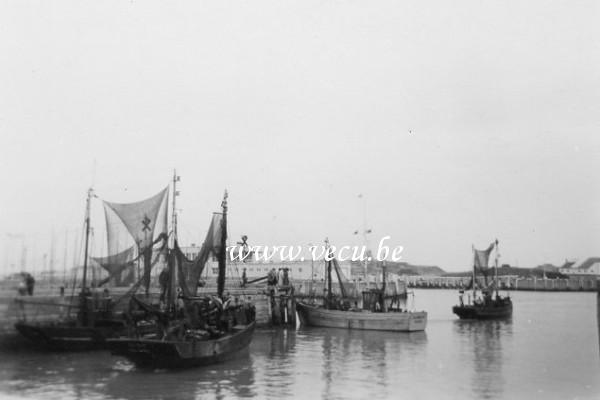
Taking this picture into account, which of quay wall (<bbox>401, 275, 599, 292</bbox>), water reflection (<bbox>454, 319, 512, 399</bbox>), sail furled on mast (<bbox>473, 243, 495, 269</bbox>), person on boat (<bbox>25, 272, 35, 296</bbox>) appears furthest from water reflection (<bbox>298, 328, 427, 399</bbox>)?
quay wall (<bbox>401, 275, 599, 292</bbox>)

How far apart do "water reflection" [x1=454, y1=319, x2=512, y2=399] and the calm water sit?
6cm

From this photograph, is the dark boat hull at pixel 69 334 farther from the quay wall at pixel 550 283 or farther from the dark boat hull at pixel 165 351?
the quay wall at pixel 550 283

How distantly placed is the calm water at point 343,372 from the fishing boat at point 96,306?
106 centimetres

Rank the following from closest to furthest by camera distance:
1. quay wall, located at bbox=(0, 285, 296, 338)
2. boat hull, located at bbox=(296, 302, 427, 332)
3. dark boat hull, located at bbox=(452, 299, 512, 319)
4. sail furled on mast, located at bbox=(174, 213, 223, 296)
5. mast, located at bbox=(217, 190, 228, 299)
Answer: quay wall, located at bbox=(0, 285, 296, 338), sail furled on mast, located at bbox=(174, 213, 223, 296), mast, located at bbox=(217, 190, 228, 299), boat hull, located at bbox=(296, 302, 427, 332), dark boat hull, located at bbox=(452, 299, 512, 319)

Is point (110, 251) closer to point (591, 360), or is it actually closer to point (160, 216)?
point (160, 216)

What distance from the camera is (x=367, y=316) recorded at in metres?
51.9

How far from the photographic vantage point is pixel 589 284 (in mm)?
167125

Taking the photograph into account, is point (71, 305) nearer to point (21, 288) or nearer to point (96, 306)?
point (96, 306)

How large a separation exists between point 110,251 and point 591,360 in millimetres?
29224

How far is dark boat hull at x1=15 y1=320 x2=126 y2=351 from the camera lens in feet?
109

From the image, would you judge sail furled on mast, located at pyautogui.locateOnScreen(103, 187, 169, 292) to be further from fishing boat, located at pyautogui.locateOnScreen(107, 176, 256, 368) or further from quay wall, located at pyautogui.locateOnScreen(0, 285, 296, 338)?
quay wall, located at pyautogui.locateOnScreen(0, 285, 296, 338)

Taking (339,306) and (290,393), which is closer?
(290,393)

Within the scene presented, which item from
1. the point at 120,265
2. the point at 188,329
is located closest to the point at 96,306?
the point at 120,265

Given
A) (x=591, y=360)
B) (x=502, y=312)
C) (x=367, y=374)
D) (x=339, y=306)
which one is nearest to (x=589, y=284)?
(x=502, y=312)
